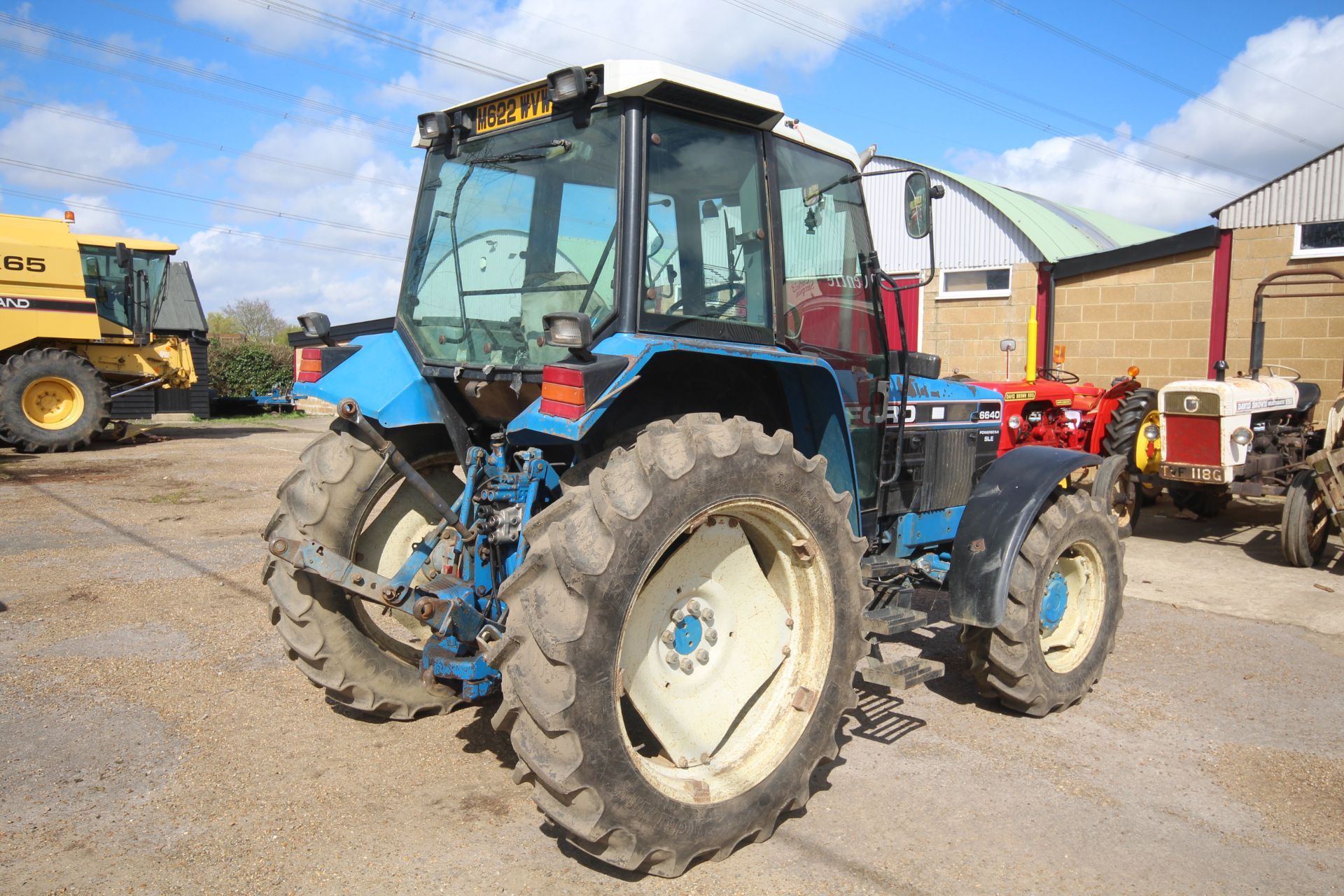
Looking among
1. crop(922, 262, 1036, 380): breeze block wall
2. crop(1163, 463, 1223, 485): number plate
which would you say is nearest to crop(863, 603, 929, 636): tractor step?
crop(1163, 463, 1223, 485): number plate

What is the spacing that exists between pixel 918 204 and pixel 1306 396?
26.7 feet

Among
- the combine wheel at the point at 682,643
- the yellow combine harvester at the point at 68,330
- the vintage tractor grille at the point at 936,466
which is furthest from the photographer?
the yellow combine harvester at the point at 68,330

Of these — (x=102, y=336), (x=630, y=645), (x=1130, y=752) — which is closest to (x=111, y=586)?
(x=630, y=645)

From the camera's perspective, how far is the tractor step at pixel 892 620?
3795 mm

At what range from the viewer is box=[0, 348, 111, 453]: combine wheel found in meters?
13.3

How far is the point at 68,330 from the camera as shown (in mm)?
14203

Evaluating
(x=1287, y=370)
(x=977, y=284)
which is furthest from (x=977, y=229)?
(x=1287, y=370)

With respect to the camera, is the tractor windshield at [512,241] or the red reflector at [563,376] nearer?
the red reflector at [563,376]

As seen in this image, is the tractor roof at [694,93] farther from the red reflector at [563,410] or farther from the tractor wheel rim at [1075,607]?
the tractor wheel rim at [1075,607]

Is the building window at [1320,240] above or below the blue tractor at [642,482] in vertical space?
above

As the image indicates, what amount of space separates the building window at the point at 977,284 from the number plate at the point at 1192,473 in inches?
256

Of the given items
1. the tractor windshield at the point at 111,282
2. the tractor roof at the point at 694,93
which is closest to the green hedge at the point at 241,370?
the tractor windshield at the point at 111,282

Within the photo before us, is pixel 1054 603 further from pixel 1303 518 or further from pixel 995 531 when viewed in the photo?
pixel 1303 518

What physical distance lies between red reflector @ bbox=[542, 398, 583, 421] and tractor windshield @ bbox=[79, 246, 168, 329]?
49.4 feet
